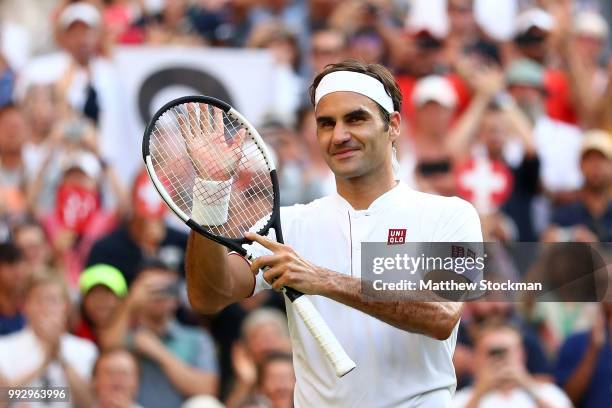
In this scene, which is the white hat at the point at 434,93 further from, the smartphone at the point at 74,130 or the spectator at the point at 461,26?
the smartphone at the point at 74,130

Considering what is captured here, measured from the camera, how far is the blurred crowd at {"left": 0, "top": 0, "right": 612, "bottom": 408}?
8031mm

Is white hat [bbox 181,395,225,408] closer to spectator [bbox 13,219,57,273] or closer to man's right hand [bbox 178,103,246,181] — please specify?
spectator [bbox 13,219,57,273]

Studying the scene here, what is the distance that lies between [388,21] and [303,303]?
6.82m

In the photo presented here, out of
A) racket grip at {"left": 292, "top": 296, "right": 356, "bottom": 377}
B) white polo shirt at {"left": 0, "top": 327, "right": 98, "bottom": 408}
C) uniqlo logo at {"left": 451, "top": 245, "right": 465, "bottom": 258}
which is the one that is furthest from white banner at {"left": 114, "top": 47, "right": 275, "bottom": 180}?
racket grip at {"left": 292, "top": 296, "right": 356, "bottom": 377}

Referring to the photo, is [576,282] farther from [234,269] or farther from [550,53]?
[550,53]

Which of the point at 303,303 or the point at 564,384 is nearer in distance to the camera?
the point at 303,303

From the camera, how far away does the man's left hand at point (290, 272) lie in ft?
15.1

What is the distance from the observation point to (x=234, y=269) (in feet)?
16.3

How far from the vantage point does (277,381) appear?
25.9 feet

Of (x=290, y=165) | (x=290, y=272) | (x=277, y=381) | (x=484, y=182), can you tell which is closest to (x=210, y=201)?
(x=290, y=272)

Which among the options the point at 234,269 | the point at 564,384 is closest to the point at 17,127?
the point at 564,384

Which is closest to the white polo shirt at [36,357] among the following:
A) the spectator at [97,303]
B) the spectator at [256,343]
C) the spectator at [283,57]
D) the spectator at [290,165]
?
the spectator at [97,303]

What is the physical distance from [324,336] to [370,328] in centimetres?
27

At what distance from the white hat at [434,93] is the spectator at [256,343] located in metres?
2.27
